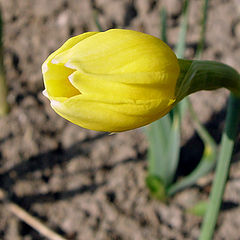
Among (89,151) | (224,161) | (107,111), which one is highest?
(107,111)

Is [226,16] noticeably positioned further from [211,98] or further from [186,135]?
[186,135]

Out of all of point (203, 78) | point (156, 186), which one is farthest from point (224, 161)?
point (156, 186)

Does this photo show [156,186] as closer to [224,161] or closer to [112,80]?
[224,161]

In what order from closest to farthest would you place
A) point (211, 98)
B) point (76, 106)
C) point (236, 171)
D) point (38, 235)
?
point (76, 106), point (38, 235), point (236, 171), point (211, 98)

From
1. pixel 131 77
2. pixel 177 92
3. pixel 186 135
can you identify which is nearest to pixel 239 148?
pixel 186 135

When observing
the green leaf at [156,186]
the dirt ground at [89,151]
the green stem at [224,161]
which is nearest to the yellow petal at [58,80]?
the green stem at [224,161]

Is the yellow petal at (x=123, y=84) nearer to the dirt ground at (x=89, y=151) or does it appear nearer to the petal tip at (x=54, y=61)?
the petal tip at (x=54, y=61)
